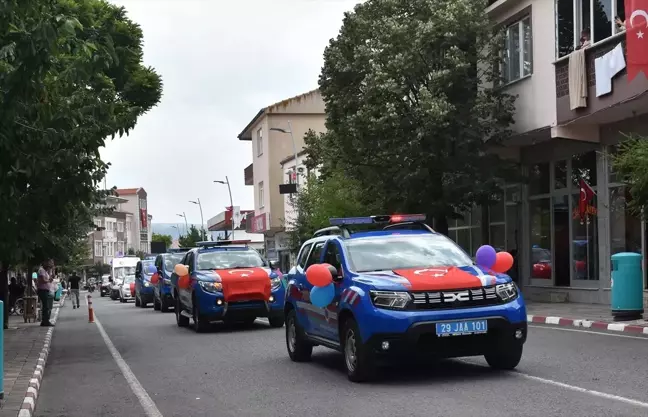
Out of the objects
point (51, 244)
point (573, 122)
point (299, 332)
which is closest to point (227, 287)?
point (51, 244)

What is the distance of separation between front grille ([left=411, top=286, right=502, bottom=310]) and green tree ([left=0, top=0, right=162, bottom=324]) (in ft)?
16.6

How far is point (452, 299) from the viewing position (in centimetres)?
1062

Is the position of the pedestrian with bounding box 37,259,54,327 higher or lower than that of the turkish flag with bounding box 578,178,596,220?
lower

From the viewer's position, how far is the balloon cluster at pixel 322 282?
11.8m

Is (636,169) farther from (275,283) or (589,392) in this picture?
(589,392)

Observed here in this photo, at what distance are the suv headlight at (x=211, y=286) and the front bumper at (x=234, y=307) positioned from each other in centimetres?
8

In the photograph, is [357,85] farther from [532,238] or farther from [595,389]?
[595,389]

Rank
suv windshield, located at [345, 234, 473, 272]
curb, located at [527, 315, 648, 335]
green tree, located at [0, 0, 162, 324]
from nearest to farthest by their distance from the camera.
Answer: suv windshield, located at [345, 234, 473, 272] → green tree, located at [0, 0, 162, 324] → curb, located at [527, 315, 648, 335]

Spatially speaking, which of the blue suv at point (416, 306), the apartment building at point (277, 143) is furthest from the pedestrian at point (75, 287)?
the blue suv at point (416, 306)

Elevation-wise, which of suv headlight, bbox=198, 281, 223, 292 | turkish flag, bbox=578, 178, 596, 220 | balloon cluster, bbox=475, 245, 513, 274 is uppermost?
turkish flag, bbox=578, 178, 596, 220

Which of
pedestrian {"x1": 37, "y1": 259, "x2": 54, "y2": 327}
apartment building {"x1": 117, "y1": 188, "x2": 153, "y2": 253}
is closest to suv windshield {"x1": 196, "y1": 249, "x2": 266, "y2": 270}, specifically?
pedestrian {"x1": 37, "y1": 259, "x2": 54, "y2": 327}

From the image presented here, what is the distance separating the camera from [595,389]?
9.81m

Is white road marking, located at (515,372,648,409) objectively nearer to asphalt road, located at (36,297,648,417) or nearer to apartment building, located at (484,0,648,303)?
asphalt road, located at (36,297,648,417)

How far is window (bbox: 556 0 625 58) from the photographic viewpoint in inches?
881
